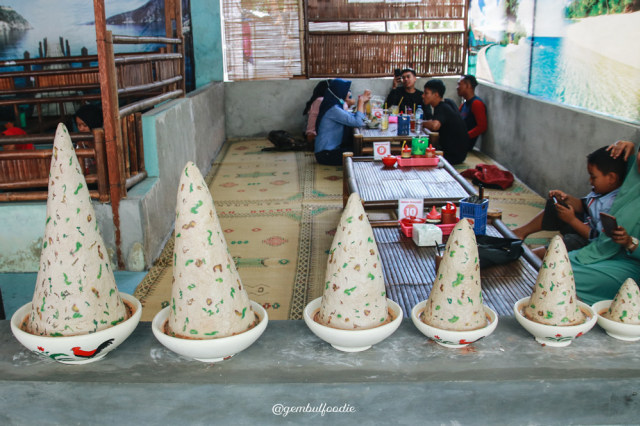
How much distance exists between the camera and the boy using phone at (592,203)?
10.7ft

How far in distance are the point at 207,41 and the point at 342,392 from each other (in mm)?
8296

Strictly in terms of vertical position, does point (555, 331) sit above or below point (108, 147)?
below

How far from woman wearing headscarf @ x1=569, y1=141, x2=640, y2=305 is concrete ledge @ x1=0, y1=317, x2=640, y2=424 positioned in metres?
1.78

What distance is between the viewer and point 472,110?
7562 millimetres

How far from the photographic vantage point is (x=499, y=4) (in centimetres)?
747

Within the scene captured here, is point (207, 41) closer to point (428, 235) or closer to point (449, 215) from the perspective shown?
point (449, 215)

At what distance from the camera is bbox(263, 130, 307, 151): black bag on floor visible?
8.20 meters

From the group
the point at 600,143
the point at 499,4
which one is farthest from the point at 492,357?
the point at 499,4

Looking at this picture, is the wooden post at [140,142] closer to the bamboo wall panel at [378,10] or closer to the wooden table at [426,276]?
the wooden table at [426,276]

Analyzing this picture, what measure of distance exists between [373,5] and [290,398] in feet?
26.9

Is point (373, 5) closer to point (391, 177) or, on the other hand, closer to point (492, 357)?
point (391, 177)

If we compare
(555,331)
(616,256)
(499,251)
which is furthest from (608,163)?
(555,331)

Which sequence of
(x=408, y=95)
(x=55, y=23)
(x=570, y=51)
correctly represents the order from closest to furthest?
(x=570, y=51), (x=55, y=23), (x=408, y=95)

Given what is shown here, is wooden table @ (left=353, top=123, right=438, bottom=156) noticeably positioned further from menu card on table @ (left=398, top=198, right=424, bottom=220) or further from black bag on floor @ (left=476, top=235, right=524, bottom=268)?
black bag on floor @ (left=476, top=235, right=524, bottom=268)
